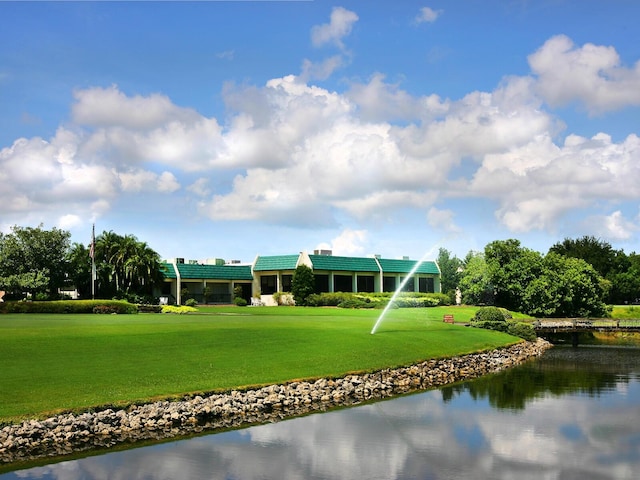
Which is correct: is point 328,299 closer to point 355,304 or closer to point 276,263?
point 355,304

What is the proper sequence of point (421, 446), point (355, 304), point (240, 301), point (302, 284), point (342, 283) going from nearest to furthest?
point (421, 446)
point (355, 304)
point (302, 284)
point (240, 301)
point (342, 283)

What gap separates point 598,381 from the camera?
3356 centimetres

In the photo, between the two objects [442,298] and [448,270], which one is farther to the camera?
[448,270]

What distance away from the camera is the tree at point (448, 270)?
A: 10206 cm

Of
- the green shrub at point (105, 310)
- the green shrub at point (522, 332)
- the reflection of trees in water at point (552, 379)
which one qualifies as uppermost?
the green shrub at point (105, 310)

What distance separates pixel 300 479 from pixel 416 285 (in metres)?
85.6

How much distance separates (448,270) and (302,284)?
90.3 ft

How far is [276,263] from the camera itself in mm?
93188

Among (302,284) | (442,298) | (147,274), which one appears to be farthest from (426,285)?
(147,274)

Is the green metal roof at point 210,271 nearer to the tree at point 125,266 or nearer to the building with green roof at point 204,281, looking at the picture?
the building with green roof at point 204,281

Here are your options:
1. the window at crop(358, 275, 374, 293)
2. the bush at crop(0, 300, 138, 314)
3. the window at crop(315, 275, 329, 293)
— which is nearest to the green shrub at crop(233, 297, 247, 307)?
the window at crop(315, 275, 329, 293)

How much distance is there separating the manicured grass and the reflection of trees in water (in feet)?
13.2

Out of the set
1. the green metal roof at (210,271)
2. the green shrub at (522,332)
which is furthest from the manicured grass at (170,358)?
the green metal roof at (210,271)

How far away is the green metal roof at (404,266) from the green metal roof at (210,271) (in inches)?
738
